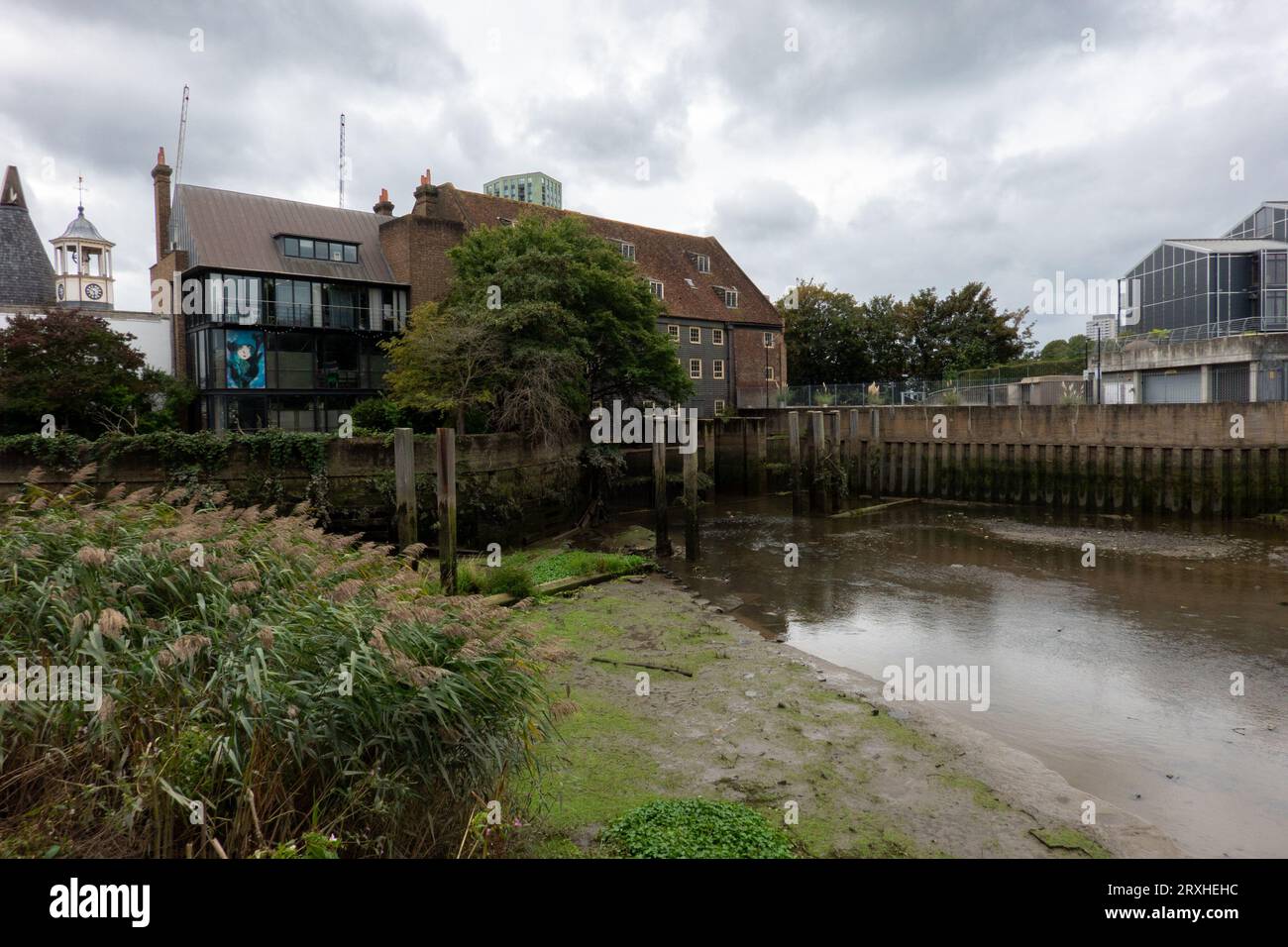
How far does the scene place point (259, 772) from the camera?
16.3ft

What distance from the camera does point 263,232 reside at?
118ft

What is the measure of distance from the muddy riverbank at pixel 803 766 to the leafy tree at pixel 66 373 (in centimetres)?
2099

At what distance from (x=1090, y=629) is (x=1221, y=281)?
3728cm

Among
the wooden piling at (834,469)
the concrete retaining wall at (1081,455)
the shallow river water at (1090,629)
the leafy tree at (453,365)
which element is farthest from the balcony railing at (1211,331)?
the leafy tree at (453,365)

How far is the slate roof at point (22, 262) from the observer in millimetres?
49188

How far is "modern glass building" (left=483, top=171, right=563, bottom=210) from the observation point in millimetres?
85125

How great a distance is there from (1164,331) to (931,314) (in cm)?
2128

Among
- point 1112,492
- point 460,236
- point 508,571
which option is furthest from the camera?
point 460,236

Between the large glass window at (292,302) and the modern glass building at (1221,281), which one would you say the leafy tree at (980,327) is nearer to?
the modern glass building at (1221,281)

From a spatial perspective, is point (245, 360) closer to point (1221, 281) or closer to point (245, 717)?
point (245, 717)

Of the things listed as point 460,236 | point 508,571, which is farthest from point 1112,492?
point 460,236

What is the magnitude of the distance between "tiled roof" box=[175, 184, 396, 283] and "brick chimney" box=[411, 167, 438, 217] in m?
2.98

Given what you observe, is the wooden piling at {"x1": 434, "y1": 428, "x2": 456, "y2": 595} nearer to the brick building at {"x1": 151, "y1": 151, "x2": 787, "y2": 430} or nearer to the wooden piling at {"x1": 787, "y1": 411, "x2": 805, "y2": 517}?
the wooden piling at {"x1": 787, "y1": 411, "x2": 805, "y2": 517}
